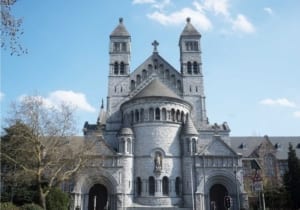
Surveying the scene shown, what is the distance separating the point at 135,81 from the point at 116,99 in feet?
14.2

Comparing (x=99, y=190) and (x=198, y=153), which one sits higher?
(x=198, y=153)

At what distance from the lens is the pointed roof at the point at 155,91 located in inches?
1706

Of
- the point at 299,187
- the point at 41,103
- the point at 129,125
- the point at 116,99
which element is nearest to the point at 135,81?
the point at 116,99

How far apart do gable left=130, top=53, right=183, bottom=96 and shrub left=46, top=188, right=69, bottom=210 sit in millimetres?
20841

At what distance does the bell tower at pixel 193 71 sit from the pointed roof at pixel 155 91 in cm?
566

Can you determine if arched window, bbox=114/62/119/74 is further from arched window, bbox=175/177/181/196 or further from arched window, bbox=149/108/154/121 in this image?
arched window, bbox=175/177/181/196

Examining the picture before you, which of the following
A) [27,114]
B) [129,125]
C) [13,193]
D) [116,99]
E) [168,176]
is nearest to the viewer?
[27,114]

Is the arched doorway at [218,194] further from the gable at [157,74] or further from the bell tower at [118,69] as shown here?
the bell tower at [118,69]

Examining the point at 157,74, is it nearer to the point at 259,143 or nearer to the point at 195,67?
the point at 195,67

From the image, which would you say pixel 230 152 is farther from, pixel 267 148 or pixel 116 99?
pixel 267 148

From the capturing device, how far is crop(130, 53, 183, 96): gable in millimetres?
49781

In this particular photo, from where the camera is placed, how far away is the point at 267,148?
61.1 metres

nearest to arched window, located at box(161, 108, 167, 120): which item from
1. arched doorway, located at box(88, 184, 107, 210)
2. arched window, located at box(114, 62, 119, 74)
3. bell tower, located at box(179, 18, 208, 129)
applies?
bell tower, located at box(179, 18, 208, 129)

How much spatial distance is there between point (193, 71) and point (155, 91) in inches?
424
